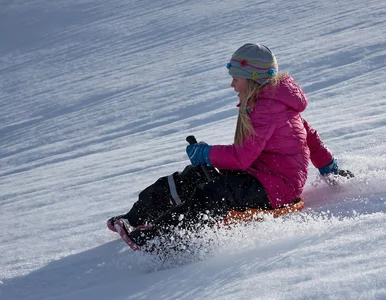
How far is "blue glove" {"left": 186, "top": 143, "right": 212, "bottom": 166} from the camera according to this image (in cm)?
397

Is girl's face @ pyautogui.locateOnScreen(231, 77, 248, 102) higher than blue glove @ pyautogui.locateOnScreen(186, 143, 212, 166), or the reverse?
girl's face @ pyautogui.locateOnScreen(231, 77, 248, 102)

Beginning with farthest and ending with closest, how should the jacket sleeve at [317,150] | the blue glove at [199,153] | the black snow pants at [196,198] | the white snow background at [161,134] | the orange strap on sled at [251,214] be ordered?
1. the jacket sleeve at [317,150]
2. the blue glove at [199,153]
3. the orange strap on sled at [251,214]
4. the black snow pants at [196,198]
5. the white snow background at [161,134]

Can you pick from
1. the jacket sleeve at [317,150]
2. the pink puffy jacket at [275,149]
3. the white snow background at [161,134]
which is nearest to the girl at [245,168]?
the pink puffy jacket at [275,149]

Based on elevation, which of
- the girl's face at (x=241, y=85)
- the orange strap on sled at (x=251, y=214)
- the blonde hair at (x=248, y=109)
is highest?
the girl's face at (x=241, y=85)

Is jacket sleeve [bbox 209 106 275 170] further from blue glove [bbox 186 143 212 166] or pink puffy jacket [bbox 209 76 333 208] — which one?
blue glove [bbox 186 143 212 166]

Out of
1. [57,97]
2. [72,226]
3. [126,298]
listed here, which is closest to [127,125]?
[57,97]

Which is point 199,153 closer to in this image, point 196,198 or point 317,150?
point 196,198

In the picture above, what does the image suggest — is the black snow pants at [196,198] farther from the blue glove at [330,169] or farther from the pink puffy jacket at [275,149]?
the blue glove at [330,169]

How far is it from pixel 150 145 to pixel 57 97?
486 cm

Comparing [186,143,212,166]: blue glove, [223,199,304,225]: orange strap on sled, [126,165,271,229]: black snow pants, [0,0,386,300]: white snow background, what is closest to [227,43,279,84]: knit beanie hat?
[186,143,212,166]: blue glove

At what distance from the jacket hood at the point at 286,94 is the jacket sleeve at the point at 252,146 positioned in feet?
0.45

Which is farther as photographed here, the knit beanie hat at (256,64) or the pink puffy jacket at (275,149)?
the knit beanie hat at (256,64)

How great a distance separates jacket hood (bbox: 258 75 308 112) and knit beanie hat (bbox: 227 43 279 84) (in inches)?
3.5

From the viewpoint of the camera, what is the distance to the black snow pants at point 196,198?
374cm
